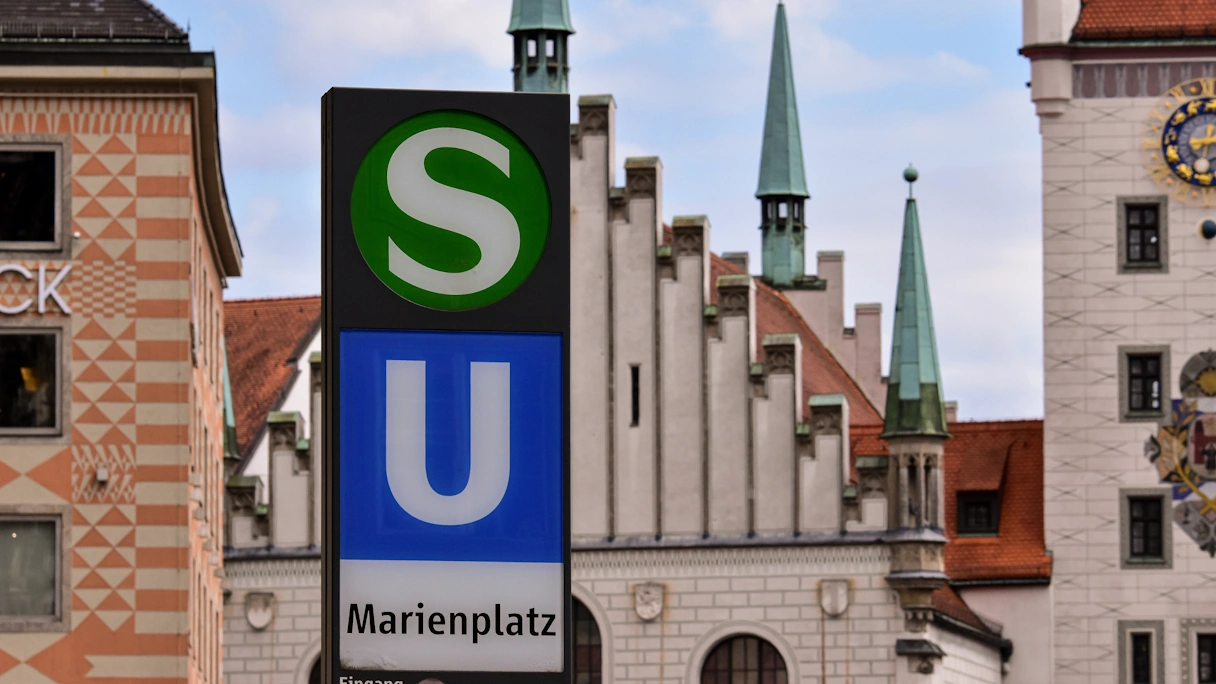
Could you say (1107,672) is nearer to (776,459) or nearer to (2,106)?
(776,459)

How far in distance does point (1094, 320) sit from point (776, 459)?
325 inches

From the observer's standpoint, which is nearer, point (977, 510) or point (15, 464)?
point (15, 464)

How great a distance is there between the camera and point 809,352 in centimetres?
6353

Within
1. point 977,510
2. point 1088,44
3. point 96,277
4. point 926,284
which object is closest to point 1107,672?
point 977,510

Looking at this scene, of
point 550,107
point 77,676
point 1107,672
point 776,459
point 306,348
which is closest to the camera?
point 550,107

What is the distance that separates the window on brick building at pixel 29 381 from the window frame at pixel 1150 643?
27.6 m

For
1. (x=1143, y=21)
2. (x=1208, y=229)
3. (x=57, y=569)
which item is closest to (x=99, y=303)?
(x=57, y=569)

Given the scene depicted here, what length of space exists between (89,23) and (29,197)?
7.36 feet

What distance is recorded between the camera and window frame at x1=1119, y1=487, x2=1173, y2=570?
2122 inches

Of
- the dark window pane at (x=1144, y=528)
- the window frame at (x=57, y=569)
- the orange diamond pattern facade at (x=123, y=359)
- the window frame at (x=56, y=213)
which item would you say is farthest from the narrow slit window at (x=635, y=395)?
the window frame at (x=57, y=569)

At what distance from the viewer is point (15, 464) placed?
31922mm

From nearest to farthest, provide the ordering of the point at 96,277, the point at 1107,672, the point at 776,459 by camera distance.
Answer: the point at 96,277 < the point at 776,459 < the point at 1107,672

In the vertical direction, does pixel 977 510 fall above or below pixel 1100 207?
below

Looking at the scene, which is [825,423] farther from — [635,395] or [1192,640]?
[1192,640]
